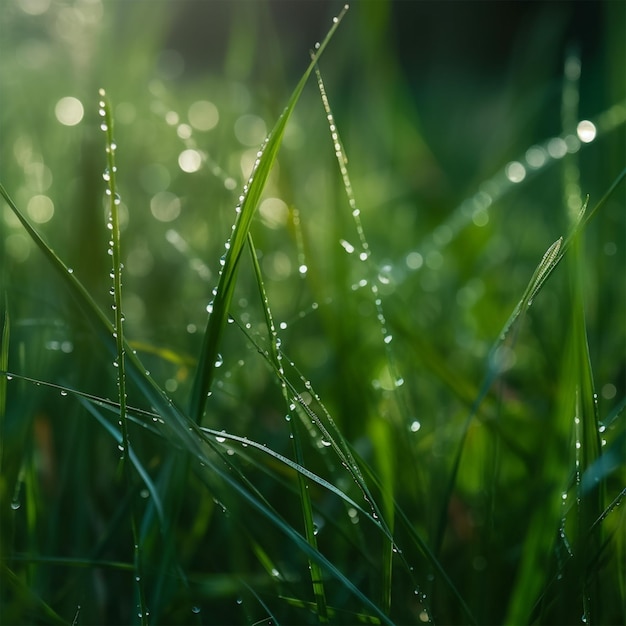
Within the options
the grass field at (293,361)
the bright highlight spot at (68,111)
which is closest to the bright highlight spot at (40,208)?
the grass field at (293,361)

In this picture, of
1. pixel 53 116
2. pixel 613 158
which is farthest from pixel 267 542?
pixel 53 116

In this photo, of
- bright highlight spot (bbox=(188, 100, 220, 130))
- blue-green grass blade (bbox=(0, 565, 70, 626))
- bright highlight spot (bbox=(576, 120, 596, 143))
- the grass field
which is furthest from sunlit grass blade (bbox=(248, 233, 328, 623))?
bright highlight spot (bbox=(188, 100, 220, 130))

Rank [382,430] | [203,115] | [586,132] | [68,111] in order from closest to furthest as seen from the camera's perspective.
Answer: [382,430], [586,132], [68,111], [203,115]

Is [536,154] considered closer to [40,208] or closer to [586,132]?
[586,132]

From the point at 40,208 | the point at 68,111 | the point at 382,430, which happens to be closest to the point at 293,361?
the point at 382,430

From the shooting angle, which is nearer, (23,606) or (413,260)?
(23,606)

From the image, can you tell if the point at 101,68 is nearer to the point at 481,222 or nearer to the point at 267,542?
the point at 481,222

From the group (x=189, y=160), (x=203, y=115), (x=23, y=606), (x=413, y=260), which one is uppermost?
(x=203, y=115)
